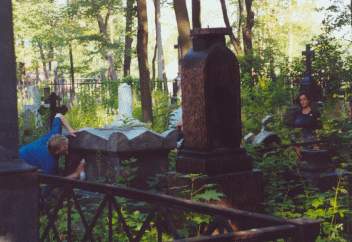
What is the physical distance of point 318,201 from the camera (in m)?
5.31

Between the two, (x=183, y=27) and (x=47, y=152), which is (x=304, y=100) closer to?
(x=47, y=152)

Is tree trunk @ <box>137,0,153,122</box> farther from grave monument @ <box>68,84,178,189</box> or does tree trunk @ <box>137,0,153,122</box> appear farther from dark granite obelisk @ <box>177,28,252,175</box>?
dark granite obelisk @ <box>177,28,252,175</box>

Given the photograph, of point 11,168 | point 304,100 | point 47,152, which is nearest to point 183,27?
point 304,100

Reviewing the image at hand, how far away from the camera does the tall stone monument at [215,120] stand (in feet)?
19.9

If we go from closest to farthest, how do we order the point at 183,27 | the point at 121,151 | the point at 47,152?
the point at 47,152 < the point at 121,151 < the point at 183,27

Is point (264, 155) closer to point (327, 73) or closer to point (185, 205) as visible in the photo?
point (185, 205)

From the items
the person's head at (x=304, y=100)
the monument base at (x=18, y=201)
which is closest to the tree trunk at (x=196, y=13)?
the person's head at (x=304, y=100)

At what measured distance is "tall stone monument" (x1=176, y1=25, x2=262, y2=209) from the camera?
607 cm

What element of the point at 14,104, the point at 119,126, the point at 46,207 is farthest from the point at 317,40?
the point at 14,104

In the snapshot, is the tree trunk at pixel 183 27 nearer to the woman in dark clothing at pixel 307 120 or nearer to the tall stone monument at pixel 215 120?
the woman in dark clothing at pixel 307 120

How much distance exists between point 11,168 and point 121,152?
5196 millimetres

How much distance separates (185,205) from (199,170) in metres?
2.75

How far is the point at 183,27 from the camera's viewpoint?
15.1 meters

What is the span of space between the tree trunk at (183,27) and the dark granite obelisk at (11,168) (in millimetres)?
12029
